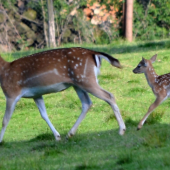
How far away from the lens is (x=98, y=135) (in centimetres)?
712

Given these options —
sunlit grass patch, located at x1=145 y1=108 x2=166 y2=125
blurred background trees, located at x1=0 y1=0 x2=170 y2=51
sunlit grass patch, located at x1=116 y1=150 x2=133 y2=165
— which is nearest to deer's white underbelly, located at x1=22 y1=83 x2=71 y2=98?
sunlit grass patch, located at x1=145 y1=108 x2=166 y2=125

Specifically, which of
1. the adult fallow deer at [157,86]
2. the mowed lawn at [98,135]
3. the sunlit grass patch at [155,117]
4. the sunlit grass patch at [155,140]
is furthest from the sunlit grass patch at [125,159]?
the sunlit grass patch at [155,117]

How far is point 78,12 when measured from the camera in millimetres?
22312

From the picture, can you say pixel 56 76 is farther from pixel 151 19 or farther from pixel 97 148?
pixel 151 19

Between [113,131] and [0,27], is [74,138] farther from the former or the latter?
[0,27]

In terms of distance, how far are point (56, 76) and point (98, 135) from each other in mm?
1145

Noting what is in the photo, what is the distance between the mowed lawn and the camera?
5.35 metres

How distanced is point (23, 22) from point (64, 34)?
7.06ft

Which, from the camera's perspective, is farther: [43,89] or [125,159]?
[43,89]

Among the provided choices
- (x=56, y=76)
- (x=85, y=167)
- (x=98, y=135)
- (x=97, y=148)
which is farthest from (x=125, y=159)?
(x=56, y=76)

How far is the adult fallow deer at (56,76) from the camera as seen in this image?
7.07 meters

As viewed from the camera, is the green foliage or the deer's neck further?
the green foliage

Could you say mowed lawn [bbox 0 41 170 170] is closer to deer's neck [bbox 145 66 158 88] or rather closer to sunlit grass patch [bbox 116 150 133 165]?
sunlit grass patch [bbox 116 150 133 165]

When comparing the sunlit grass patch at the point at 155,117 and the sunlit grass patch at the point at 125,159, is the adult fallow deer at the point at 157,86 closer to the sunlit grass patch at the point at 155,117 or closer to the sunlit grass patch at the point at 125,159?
the sunlit grass patch at the point at 155,117
